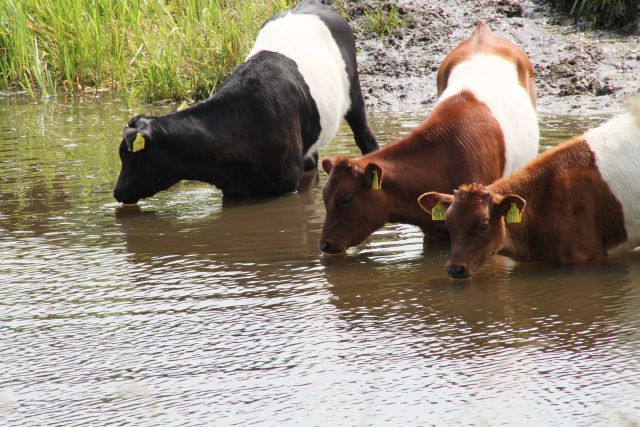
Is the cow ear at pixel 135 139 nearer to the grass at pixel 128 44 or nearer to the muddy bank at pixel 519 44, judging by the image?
the grass at pixel 128 44

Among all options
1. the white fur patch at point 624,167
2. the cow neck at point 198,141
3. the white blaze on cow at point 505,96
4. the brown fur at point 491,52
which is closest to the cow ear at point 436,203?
the white fur patch at point 624,167

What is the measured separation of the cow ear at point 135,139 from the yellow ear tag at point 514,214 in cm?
328

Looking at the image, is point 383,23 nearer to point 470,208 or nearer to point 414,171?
point 414,171

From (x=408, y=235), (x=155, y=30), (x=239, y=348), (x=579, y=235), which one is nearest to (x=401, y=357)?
(x=239, y=348)

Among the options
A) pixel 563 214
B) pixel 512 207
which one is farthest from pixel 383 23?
pixel 512 207

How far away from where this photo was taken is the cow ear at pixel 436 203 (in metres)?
6.45

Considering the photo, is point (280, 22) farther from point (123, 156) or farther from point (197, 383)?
point (197, 383)

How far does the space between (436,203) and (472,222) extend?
0.37 metres

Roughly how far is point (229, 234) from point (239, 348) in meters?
2.44

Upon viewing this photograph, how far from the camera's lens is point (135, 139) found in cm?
852

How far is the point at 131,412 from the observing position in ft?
15.2

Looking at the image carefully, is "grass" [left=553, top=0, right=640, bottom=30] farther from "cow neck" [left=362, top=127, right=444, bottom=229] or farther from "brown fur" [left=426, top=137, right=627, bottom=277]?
"brown fur" [left=426, top=137, right=627, bottom=277]

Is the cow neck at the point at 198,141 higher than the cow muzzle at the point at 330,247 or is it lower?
higher

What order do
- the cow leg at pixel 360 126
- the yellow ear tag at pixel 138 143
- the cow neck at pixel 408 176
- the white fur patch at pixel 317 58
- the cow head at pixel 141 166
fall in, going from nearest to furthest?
the cow neck at pixel 408 176
the yellow ear tag at pixel 138 143
the cow head at pixel 141 166
the white fur patch at pixel 317 58
the cow leg at pixel 360 126
